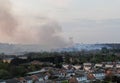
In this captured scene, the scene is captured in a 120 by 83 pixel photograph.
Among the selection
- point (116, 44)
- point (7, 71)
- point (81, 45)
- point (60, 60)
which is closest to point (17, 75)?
point (7, 71)

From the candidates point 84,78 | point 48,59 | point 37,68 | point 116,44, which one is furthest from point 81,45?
point 84,78

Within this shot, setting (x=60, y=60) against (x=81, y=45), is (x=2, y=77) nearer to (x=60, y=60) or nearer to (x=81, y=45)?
(x=60, y=60)

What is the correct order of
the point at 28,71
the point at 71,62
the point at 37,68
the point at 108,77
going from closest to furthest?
the point at 108,77, the point at 28,71, the point at 37,68, the point at 71,62

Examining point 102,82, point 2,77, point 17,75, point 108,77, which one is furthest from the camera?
point 17,75

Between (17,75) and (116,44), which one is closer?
(17,75)

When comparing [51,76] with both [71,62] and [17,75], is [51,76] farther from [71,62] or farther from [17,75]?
[71,62]

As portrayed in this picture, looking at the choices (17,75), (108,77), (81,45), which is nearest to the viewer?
(108,77)

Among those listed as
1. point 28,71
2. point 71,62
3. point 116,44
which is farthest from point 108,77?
point 116,44

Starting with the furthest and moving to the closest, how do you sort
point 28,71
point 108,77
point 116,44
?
point 116,44 < point 28,71 < point 108,77

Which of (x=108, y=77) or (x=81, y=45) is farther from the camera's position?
(x=81, y=45)
